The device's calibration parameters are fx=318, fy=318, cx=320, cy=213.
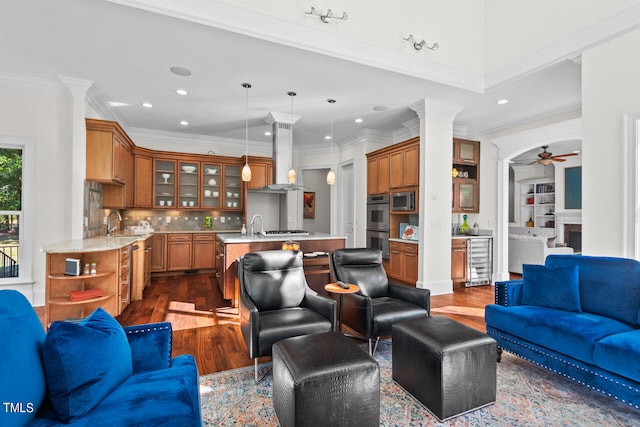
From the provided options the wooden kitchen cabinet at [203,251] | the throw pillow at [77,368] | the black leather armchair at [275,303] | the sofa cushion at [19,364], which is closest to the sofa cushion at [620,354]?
the black leather armchair at [275,303]

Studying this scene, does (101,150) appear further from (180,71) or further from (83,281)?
(83,281)

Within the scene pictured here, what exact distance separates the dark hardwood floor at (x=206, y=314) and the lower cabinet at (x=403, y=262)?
0.57 metres

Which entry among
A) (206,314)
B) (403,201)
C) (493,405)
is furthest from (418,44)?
(206,314)

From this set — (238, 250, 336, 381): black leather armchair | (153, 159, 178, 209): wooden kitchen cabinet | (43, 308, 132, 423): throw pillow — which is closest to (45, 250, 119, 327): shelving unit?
(238, 250, 336, 381): black leather armchair

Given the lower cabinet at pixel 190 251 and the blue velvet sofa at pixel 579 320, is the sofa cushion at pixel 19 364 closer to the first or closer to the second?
the blue velvet sofa at pixel 579 320

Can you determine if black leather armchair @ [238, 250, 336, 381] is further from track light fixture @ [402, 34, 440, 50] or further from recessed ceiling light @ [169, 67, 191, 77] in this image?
track light fixture @ [402, 34, 440, 50]

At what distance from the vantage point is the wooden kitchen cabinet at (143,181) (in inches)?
247

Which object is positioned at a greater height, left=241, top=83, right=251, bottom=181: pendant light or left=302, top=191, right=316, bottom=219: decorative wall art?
left=241, top=83, right=251, bottom=181: pendant light

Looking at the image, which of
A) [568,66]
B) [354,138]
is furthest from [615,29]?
[354,138]

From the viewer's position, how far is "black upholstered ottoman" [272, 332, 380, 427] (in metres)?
1.63

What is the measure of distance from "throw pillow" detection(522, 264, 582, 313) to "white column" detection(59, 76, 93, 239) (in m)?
5.30

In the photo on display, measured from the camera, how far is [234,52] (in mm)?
3438

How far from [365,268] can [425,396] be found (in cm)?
147

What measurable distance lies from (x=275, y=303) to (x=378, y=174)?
4058mm
